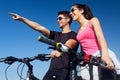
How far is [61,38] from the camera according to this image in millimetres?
7262

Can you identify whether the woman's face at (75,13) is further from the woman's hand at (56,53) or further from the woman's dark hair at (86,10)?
the woman's hand at (56,53)

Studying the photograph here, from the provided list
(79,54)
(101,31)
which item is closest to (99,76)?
(79,54)

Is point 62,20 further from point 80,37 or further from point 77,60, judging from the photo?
point 77,60

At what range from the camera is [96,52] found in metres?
5.34

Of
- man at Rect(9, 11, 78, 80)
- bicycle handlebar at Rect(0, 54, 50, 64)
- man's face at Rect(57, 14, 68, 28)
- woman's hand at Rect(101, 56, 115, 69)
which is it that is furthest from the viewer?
man's face at Rect(57, 14, 68, 28)

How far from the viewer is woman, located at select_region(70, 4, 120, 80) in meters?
4.82

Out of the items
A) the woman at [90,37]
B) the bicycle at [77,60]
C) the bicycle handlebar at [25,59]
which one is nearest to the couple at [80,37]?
the woman at [90,37]

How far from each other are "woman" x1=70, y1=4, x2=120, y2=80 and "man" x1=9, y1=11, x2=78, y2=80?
0.59m

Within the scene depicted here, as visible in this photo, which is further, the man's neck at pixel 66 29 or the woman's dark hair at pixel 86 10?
the man's neck at pixel 66 29

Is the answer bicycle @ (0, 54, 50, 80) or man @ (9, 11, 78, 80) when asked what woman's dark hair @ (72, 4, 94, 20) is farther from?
bicycle @ (0, 54, 50, 80)

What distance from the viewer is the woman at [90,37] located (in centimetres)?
482

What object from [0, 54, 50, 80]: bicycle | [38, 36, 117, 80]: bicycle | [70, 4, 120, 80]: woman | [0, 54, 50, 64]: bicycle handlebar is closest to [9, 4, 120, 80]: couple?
[70, 4, 120, 80]: woman

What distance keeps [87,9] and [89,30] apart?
729 millimetres

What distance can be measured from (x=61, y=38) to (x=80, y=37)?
1.59 m
